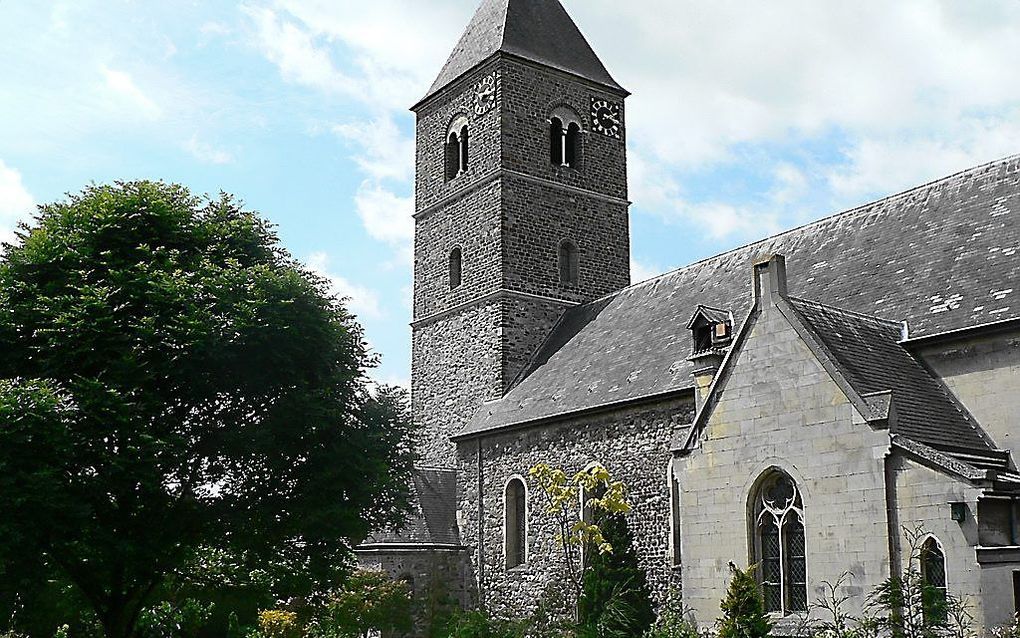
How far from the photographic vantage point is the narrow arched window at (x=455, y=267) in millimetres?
33906

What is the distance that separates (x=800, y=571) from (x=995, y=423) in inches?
168

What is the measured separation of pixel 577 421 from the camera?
25828 mm

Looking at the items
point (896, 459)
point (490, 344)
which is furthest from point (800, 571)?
point (490, 344)

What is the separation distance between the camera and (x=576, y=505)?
24406 mm

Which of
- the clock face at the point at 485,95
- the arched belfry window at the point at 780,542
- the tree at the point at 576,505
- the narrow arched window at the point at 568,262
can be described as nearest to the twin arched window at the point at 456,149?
the clock face at the point at 485,95

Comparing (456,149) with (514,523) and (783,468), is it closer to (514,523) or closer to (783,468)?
(514,523)

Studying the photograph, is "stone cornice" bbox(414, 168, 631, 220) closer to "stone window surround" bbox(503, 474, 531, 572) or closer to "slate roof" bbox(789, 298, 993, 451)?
"stone window surround" bbox(503, 474, 531, 572)

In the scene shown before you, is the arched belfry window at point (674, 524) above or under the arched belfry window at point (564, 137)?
under

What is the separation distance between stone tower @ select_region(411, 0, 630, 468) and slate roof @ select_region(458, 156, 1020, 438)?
55.9 inches

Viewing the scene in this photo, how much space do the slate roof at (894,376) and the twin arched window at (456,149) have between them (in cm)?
1824

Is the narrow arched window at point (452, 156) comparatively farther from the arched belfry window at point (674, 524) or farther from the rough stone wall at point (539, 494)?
the arched belfry window at point (674, 524)

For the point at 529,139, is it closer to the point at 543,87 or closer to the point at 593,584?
the point at 543,87

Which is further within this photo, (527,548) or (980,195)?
(527,548)

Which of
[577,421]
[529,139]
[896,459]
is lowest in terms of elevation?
[896,459]
